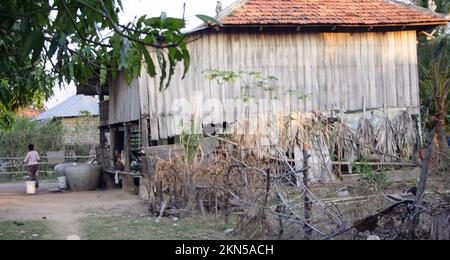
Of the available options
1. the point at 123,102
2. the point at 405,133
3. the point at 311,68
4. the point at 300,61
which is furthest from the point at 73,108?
the point at 405,133

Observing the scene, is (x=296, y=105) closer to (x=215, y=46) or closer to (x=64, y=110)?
(x=215, y=46)

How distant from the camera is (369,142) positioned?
14828 millimetres

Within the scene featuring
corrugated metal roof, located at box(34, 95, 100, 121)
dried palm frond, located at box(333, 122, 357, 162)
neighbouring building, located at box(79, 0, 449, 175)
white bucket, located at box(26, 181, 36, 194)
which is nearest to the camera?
dried palm frond, located at box(333, 122, 357, 162)

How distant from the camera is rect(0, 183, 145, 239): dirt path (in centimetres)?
1027

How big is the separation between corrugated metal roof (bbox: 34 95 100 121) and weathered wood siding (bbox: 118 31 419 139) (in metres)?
20.9

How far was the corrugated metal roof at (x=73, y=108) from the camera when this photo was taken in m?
34.7

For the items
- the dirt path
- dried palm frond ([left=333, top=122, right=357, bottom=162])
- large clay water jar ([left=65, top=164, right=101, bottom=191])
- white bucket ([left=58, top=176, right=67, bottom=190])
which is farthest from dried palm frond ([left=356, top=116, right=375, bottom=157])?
white bucket ([left=58, top=176, right=67, bottom=190])

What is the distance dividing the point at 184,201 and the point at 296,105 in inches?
240

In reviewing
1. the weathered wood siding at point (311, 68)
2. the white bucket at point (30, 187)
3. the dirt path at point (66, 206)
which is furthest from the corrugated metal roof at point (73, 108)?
the weathered wood siding at point (311, 68)

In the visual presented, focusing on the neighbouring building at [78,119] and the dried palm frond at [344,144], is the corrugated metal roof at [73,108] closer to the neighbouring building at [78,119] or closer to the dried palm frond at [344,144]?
the neighbouring building at [78,119]

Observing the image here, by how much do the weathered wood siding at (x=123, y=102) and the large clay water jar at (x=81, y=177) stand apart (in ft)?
6.31

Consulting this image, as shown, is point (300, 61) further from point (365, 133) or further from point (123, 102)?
point (123, 102)

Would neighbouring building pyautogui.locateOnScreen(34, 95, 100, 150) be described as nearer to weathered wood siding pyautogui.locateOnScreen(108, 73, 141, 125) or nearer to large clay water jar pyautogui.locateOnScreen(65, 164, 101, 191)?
weathered wood siding pyautogui.locateOnScreen(108, 73, 141, 125)
